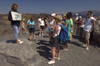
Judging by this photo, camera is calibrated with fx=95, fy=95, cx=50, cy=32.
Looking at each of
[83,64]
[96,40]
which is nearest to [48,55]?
[83,64]

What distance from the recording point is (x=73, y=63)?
4.10 m

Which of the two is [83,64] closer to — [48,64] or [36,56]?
[48,64]

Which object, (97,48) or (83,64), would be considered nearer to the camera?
(83,64)

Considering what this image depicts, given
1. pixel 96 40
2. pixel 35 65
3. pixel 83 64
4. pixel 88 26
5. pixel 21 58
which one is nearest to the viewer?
pixel 21 58

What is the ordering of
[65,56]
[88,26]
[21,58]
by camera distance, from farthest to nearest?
[88,26]
[65,56]
[21,58]

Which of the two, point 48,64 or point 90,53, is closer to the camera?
point 48,64

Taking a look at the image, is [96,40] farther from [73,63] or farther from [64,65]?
[64,65]

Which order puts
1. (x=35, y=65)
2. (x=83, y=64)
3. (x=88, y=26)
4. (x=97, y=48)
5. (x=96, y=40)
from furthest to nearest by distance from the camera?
(x=96, y=40) → (x=97, y=48) → (x=88, y=26) → (x=83, y=64) → (x=35, y=65)

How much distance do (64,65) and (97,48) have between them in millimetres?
3096

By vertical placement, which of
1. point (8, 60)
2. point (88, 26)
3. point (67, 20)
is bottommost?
point (8, 60)

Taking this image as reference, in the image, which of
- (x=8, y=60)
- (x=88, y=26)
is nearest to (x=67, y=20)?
(x=88, y=26)

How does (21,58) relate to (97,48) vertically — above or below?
above

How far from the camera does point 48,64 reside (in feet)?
12.7

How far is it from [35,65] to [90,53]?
3.07 m
